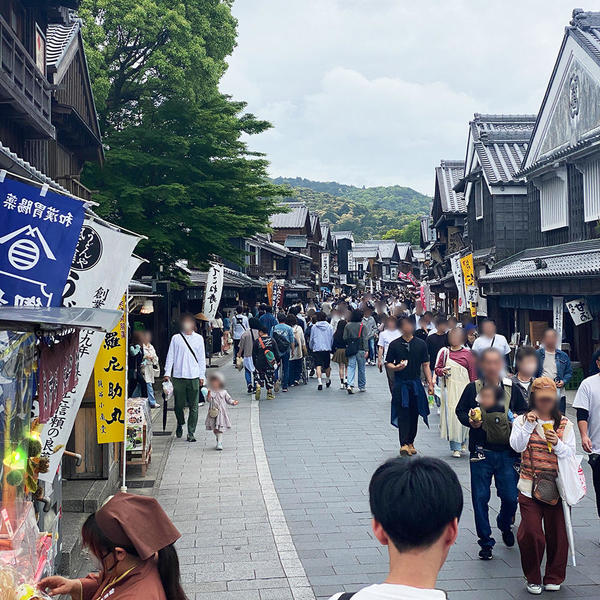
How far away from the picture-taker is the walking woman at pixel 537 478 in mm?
5703

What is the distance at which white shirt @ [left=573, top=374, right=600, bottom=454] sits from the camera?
689 cm

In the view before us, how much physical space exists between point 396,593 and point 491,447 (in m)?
4.67

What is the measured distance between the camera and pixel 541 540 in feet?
18.8

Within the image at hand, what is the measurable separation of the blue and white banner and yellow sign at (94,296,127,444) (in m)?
3.17

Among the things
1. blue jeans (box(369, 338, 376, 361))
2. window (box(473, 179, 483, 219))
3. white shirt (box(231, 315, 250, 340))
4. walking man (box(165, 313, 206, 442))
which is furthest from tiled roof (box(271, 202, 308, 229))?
walking man (box(165, 313, 206, 442))

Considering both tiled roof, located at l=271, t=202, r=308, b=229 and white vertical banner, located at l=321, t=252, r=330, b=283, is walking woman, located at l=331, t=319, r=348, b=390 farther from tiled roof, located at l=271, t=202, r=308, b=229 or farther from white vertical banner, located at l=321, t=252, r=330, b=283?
tiled roof, located at l=271, t=202, r=308, b=229

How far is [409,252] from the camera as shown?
9362cm

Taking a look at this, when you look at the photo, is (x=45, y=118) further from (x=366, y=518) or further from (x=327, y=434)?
(x=366, y=518)

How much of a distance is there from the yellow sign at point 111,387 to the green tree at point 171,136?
9.37 m

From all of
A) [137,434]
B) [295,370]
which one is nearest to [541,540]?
[137,434]

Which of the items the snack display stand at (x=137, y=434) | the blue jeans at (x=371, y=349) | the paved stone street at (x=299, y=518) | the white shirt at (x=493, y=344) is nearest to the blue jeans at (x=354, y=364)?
the paved stone street at (x=299, y=518)

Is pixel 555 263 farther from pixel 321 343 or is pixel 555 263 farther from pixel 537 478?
pixel 537 478

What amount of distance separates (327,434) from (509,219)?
668 inches

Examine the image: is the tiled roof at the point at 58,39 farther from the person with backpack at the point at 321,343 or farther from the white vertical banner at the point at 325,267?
the white vertical banner at the point at 325,267
